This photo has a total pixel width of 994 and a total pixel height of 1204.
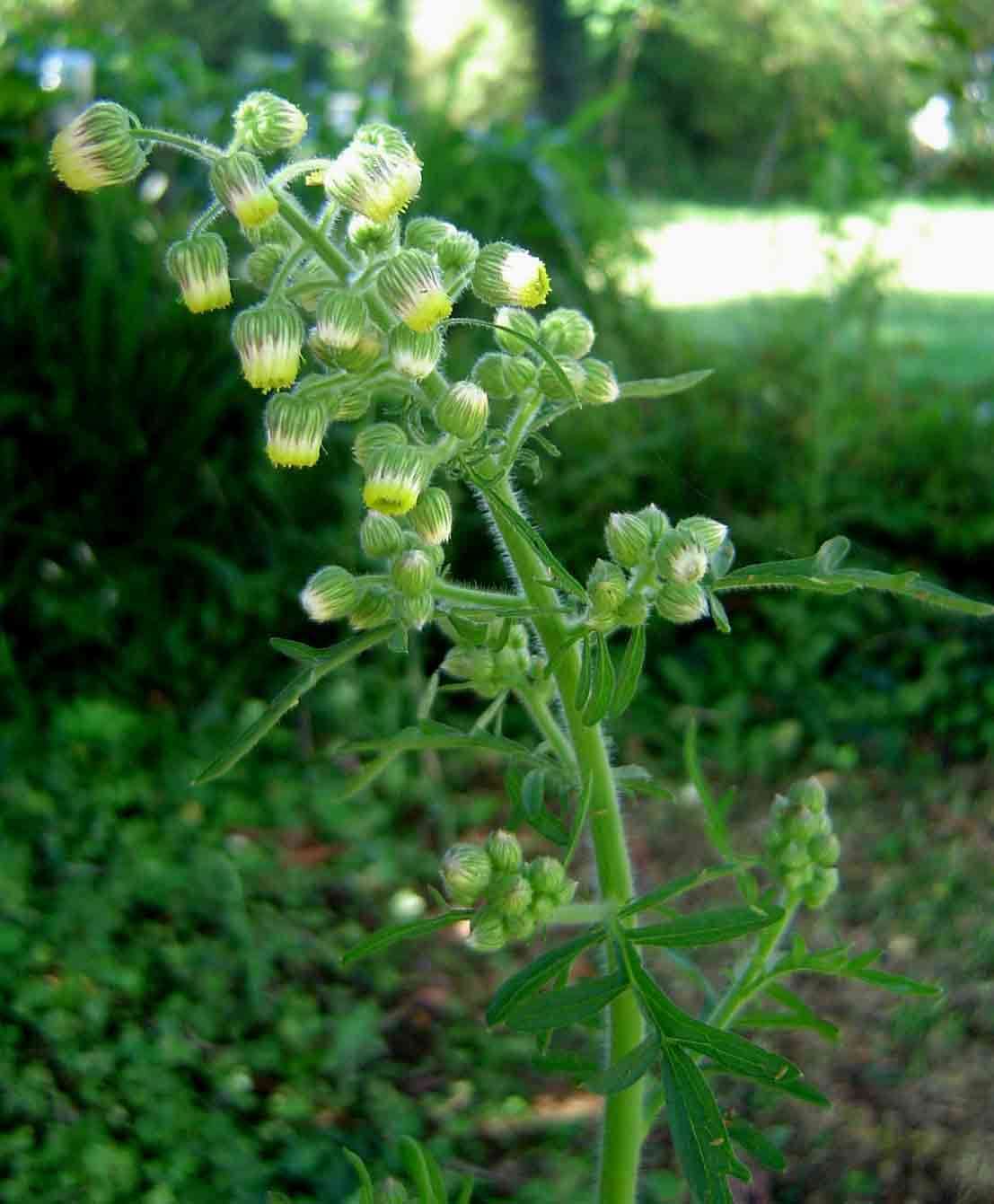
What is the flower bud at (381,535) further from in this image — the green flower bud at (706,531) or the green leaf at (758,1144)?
the green leaf at (758,1144)

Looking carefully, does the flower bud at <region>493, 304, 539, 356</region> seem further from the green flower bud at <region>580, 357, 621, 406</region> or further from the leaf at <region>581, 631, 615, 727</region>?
the leaf at <region>581, 631, 615, 727</region>

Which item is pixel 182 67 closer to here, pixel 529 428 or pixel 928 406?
pixel 928 406

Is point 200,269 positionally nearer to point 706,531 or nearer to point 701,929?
point 706,531

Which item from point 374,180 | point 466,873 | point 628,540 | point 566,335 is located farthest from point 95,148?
point 466,873

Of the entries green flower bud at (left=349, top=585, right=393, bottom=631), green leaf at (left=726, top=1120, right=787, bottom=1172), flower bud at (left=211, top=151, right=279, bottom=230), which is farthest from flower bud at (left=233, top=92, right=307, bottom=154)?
green leaf at (left=726, top=1120, right=787, bottom=1172)

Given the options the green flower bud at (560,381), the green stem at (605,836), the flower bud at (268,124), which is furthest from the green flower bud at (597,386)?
the flower bud at (268,124)
